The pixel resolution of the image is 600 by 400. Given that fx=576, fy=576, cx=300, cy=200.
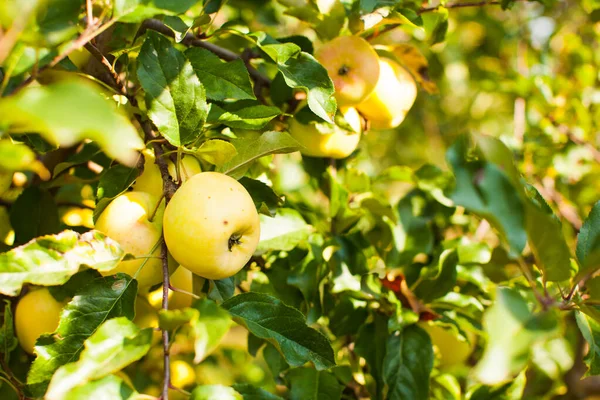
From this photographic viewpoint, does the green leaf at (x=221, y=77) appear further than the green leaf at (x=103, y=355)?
Yes

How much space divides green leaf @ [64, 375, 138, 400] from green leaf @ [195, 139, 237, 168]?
0.36m

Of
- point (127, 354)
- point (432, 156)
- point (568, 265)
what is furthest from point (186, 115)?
point (432, 156)

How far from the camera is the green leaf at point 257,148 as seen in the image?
89cm

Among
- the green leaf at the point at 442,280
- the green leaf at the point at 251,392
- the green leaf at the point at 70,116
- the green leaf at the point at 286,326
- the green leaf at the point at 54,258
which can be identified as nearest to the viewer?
the green leaf at the point at 70,116

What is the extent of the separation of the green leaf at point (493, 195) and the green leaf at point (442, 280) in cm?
57

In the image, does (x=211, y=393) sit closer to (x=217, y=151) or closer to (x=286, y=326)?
(x=286, y=326)

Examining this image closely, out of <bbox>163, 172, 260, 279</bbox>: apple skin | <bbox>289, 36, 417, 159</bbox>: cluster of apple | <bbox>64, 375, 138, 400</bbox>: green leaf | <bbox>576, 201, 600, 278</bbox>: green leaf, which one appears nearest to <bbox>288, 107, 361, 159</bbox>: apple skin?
<bbox>289, 36, 417, 159</bbox>: cluster of apple

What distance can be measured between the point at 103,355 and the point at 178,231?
190 millimetres

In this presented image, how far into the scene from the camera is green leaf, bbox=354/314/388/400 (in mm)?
1182

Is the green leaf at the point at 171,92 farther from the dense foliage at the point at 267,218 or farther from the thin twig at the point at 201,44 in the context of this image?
the thin twig at the point at 201,44

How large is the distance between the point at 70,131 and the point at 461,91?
Result: 3150mm

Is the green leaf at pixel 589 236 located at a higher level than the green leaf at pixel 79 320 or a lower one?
higher

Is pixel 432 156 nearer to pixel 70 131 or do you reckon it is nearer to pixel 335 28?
pixel 335 28

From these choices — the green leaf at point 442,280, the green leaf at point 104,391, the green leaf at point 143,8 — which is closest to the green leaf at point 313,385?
the green leaf at point 442,280
